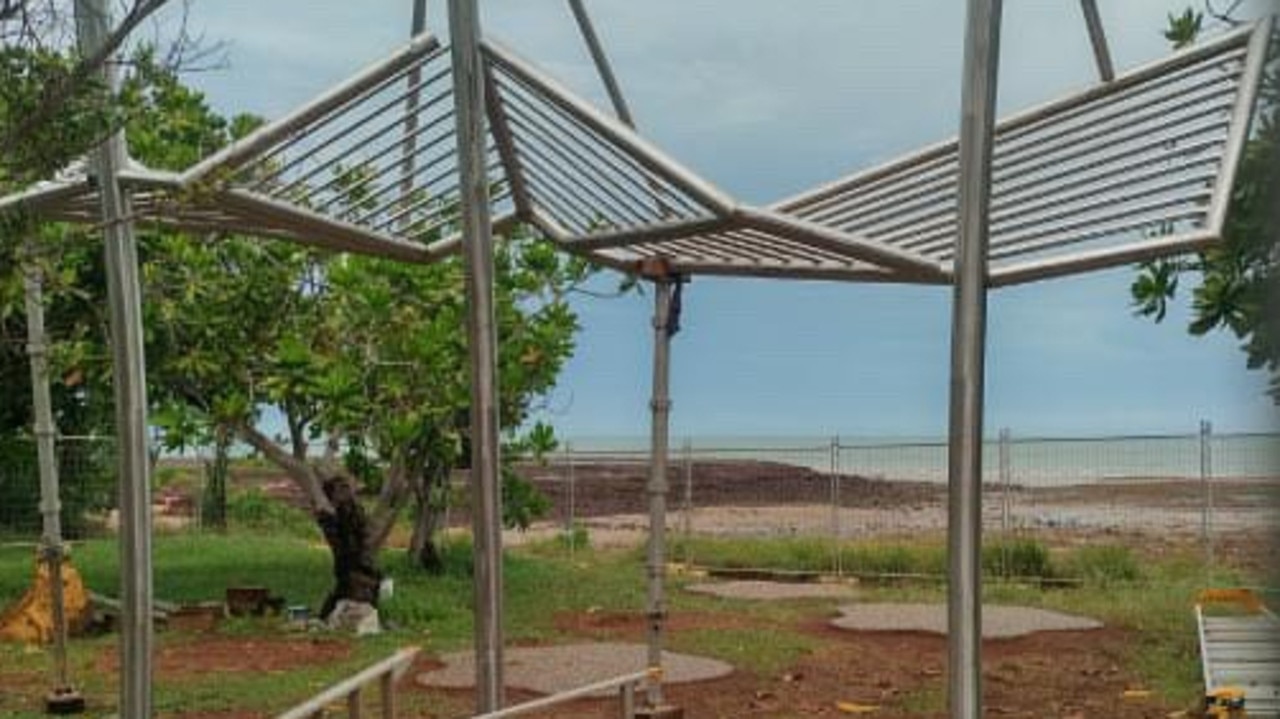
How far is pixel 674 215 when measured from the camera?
20.8ft

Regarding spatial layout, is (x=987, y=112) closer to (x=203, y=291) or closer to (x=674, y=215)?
(x=674, y=215)

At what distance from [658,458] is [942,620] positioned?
5396 millimetres

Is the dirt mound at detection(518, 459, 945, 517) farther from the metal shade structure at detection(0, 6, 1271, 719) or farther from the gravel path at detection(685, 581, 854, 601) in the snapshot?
the metal shade structure at detection(0, 6, 1271, 719)

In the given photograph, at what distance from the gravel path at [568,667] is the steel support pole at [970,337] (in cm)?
380

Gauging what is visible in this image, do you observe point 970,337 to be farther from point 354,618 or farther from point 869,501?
point 869,501

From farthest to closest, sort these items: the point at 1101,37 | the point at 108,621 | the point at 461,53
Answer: the point at 108,621
the point at 1101,37
the point at 461,53

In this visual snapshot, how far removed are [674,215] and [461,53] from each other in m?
1.01

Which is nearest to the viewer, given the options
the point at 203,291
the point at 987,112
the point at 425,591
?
the point at 987,112

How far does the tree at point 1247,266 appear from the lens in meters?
0.94

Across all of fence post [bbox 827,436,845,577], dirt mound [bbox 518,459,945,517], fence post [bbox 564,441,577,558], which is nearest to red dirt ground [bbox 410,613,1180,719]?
fence post [bbox 827,436,845,577]

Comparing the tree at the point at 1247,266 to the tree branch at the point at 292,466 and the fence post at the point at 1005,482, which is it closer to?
the tree branch at the point at 292,466

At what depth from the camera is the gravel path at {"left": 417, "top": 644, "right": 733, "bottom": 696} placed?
9.06 meters

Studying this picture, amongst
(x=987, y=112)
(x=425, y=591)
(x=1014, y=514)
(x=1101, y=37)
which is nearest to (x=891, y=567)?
(x=1014, y=514)

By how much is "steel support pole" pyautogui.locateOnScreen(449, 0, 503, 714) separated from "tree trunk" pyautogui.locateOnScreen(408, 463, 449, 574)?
23.1 feet
